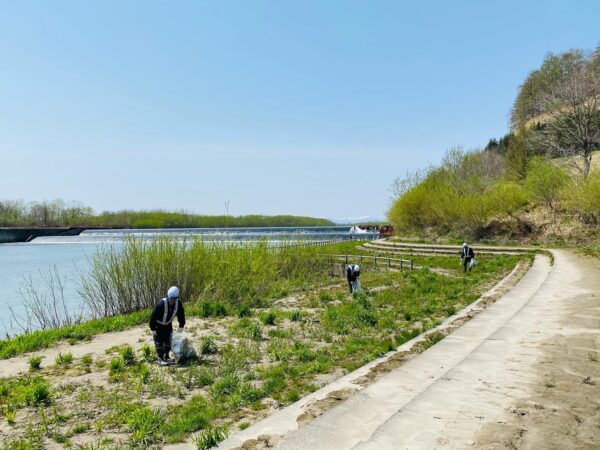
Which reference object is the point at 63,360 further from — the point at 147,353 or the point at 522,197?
the point at 522,197

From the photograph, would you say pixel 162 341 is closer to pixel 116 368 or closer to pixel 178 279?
pixel 116 368

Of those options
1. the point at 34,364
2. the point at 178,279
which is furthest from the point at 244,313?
the point at 34,364

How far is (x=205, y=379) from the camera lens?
7516mm

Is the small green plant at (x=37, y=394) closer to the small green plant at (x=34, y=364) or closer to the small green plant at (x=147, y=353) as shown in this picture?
the small green plant at (x=34, y=364)

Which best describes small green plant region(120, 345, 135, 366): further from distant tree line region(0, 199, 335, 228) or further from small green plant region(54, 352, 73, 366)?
distant tree line region(0, 199, 335, 228)

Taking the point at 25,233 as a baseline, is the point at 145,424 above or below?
below

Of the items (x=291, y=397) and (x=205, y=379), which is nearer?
(x=291, y=397)

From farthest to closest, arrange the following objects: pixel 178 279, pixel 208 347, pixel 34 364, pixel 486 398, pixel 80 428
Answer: pixel 178 279
pixel 208 347
pixel 34 364
pixel 486 398
pixel 80 428

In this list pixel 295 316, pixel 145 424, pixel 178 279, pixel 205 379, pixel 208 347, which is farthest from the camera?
pixel 178 279

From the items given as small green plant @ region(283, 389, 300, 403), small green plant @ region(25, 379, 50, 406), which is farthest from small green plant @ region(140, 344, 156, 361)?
small green plant @ region(283, 389, 300, 403)

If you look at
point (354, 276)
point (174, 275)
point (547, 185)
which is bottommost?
point (354, 276)

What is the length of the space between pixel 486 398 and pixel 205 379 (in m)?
4.67

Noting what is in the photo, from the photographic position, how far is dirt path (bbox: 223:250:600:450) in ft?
15.8

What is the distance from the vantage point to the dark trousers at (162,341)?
879 cm
